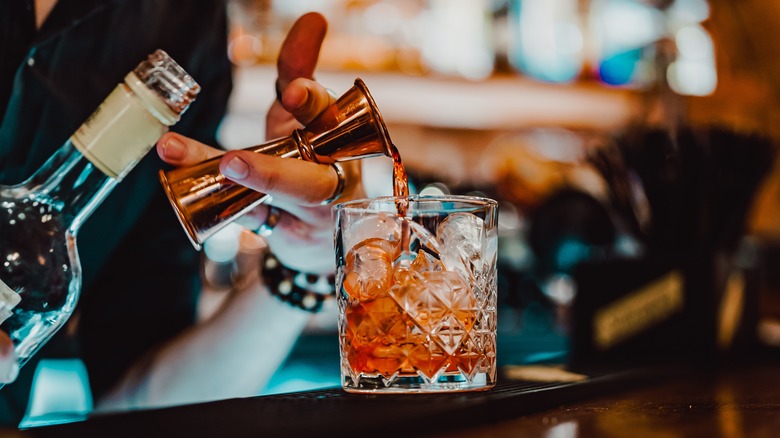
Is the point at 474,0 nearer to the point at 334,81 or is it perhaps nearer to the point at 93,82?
the point at 334,81

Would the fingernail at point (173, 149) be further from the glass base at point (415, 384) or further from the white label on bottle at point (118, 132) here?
the glass base at point (415, 384)

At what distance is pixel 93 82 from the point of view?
102 cm

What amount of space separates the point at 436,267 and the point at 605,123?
2954 mm

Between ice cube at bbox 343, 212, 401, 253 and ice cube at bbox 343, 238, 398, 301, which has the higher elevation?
ice cube at bbox 343, 212, 401, 253

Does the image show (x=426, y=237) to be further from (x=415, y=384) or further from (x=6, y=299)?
(x=6, y=299)

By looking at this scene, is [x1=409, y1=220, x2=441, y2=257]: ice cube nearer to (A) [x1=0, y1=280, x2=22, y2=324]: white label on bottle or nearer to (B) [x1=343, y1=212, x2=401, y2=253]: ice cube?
(B) [x1=343, y1=212, x2=401, y2=253]: ice cube

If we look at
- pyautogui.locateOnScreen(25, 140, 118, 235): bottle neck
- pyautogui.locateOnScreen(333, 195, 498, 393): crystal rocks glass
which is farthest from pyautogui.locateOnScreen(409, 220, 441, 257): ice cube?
pyautogui.locateOnScreen(25, 140, 118, 235): bottle neck

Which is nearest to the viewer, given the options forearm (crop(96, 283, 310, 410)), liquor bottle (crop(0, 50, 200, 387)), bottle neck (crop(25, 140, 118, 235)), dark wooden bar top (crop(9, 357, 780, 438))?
dark wooden bar top (crop(9, 357, 780, 438))

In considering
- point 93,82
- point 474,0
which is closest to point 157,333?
point 93,82

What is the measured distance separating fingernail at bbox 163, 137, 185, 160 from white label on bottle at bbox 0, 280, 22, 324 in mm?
155

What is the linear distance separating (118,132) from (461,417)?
1.06 ft

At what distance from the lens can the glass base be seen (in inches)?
24.3

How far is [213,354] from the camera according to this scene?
1.13 metres

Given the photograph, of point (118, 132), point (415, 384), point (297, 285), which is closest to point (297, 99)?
point (118, 132)
